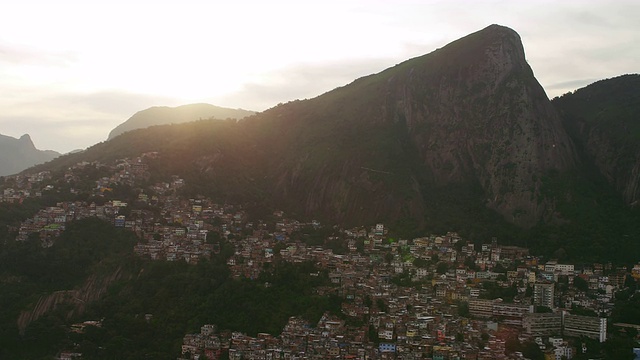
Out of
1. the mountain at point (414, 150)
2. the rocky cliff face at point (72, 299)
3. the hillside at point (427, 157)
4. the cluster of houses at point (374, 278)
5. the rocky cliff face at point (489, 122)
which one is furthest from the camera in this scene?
the rocky cliff face at point (489, 122)

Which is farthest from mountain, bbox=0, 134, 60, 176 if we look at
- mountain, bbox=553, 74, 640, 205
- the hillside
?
mountain, bbox=553, 74, 640, 205

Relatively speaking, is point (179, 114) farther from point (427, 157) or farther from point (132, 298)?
point (132, 298)

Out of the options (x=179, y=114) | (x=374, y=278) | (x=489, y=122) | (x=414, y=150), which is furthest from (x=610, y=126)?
(x=179, y=114)

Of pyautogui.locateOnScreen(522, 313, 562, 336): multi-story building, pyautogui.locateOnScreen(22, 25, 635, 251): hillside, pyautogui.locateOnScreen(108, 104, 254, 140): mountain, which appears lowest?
pyautogui.locateOnScreen(522, 313, 562, 336): multi-story building

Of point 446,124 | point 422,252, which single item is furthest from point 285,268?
→ point 446,124

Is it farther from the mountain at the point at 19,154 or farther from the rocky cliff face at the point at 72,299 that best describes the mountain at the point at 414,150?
the mountain at the point at 19,154

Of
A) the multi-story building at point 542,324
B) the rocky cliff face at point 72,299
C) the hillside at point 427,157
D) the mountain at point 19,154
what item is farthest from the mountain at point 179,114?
the multi-story building at point 542,324

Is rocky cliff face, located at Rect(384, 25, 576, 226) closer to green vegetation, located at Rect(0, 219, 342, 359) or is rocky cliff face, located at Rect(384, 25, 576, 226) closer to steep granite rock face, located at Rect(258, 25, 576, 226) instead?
steep granite rock face, located at Rect(258, 25, 576, 226)
